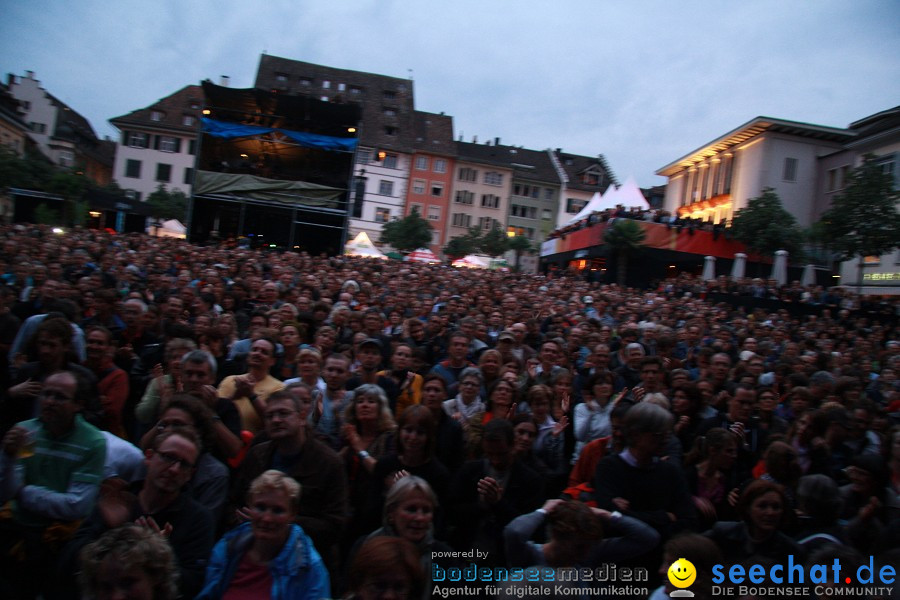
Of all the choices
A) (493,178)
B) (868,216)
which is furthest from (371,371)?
(493,178)

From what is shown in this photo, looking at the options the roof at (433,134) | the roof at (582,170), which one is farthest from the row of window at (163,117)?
the roof at (582,170)

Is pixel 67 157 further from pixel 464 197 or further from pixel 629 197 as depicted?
pixel 629 197

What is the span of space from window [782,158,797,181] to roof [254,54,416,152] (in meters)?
30.1

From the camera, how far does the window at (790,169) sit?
118 feet

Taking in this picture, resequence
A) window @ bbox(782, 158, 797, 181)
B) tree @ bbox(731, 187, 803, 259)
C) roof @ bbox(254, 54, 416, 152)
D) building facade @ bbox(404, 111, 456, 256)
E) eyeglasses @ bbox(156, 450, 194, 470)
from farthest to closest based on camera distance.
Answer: building facade @ bbox(404, 111, 456, 256) < roof @ bbox(254, 54, 416, 152) < window @ bbox(782, 158, 797, 181) < tree @ bbox(731, 187, 803, 259) < eyeglasses @ bbox(156, 450, 194, 470)

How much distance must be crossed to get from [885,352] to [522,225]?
166ft

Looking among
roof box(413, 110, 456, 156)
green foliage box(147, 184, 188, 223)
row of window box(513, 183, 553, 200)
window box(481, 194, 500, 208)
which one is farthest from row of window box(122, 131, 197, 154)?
row of window box(513, 183, 553, 200)

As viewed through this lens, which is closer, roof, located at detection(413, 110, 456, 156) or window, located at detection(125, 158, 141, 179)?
window, located at detection(125, 158, 141, 179)

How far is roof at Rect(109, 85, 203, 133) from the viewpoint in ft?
175

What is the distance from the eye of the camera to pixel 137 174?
2121 inches

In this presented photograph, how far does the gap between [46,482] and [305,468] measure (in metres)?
1.32

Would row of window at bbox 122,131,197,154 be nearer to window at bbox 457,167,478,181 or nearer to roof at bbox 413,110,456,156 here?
roof at bbox 413,110,456,156

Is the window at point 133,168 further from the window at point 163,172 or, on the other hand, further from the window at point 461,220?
the window at point 461,220

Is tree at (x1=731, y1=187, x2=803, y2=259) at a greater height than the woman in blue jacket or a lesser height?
greater
